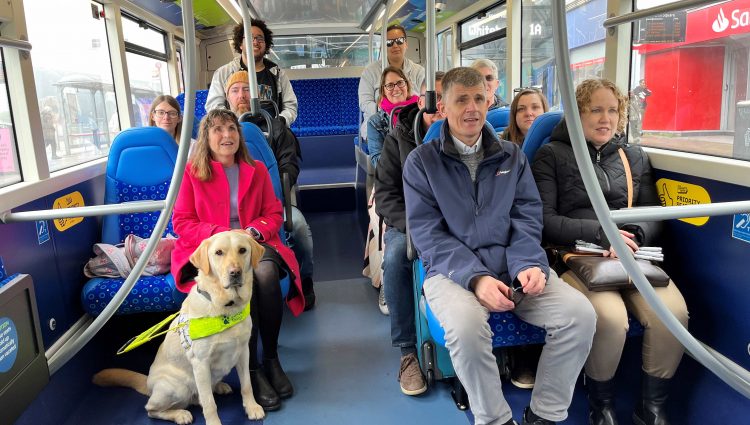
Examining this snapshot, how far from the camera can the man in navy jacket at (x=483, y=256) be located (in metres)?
2.07

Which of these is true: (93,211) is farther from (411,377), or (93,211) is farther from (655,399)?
(655,399)

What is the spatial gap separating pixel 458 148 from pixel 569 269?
752 mm

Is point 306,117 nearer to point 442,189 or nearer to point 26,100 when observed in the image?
point 26,100

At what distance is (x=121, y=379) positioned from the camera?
2752mm

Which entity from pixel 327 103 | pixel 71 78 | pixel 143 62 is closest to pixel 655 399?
pixel 71 78

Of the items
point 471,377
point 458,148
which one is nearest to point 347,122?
point 458,148

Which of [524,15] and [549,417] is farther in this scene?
[524,15]

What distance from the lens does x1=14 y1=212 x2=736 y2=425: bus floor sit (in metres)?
2.51

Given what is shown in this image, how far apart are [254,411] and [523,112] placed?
7.51 ft

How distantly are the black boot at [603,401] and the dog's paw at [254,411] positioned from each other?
1454mm

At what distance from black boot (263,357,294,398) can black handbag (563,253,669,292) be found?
58.4 inches

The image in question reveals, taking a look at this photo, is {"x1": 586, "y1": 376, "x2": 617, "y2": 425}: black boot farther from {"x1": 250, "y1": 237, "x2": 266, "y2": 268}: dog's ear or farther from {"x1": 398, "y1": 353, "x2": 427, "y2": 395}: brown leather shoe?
{"x1": 250, "y1": 237, "x2": 266, "y2": 268}: dog's ear

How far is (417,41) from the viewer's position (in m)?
8.64

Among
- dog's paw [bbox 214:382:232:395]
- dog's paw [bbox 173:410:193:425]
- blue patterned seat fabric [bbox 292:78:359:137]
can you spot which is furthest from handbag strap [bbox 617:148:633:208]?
blue patterned seat fabric [bbox 292:78:359:137]
